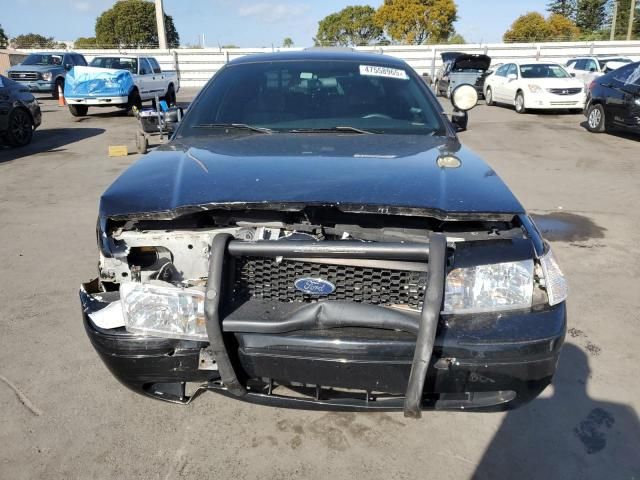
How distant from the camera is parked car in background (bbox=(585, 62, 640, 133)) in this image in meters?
9.79

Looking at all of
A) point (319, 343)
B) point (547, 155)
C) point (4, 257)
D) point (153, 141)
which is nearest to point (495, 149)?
point (547, 155)

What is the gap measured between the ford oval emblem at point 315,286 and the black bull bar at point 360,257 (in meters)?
0.14

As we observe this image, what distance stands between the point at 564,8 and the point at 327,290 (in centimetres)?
7496

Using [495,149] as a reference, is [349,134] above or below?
above

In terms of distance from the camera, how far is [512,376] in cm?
190

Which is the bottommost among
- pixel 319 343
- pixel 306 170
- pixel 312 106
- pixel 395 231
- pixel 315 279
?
pixel 319 343

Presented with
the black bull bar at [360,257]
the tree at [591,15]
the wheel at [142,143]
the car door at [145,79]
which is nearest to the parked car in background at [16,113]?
the wheel at [142,143]

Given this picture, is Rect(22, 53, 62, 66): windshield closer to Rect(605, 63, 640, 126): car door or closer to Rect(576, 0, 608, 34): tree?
Rect(605, 63, 640, 126): car door

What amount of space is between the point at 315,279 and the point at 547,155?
852 cm

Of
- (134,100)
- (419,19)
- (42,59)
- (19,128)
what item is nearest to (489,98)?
(134,100)

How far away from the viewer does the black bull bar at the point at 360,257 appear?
178 centimetres

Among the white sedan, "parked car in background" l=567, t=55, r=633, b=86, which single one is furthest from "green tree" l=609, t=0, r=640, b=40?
the white sedan

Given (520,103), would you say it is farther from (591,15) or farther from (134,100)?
(591,15)

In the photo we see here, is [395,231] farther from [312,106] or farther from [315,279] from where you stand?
[312,106]
